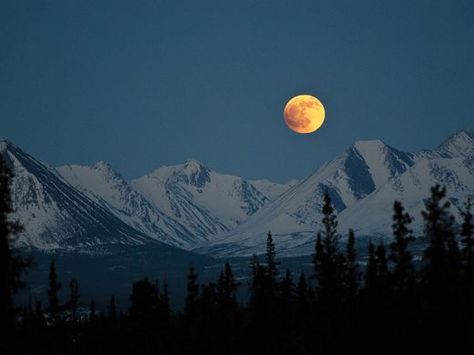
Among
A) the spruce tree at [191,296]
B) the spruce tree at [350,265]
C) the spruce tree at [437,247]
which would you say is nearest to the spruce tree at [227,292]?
the spruce tree at [191,296]

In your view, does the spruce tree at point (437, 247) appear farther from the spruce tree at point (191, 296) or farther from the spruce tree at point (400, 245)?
the spruce tree at point (191, 296)

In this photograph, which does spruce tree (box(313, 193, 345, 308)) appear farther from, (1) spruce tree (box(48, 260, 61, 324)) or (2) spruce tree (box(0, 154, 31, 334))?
(1) spruce tree (box(48, 260, 61, 324))

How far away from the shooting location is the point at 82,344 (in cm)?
10981

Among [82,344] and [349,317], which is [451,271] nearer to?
[349,317]

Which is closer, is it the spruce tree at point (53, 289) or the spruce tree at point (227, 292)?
the spruce tree at point (227, 292)

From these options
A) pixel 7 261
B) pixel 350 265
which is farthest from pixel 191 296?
pixel 7 261

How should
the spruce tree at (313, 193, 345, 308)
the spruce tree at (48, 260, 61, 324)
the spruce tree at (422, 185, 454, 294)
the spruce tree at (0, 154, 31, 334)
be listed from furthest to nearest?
the spruce tree at (48, 260, 61, 324)
the spruce tree at (313, 193, 345, 308)
the spruce tree at (422, 185, 454, 294)
the spruce tree at (0, 154, 31, 334)

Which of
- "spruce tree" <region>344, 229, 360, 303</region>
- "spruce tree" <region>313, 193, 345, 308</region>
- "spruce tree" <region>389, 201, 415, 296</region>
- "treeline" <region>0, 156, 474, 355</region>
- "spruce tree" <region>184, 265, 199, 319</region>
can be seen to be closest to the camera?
"treeline" <region>0, 156, 474, 355</region>

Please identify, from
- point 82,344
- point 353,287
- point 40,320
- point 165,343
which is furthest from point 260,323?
point 82,344

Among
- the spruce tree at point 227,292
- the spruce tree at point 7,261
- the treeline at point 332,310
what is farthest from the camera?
the spruce tree at point 227,292

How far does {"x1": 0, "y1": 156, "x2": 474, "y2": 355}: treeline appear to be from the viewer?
149 feet

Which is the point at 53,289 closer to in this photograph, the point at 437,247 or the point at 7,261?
the point at 7,261

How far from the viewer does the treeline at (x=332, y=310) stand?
4553cm

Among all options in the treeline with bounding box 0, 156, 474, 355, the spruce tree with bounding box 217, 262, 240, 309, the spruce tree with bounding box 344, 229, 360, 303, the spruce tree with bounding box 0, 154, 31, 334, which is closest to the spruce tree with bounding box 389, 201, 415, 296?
the treeline with bounding box 0, 156, 474, 355
